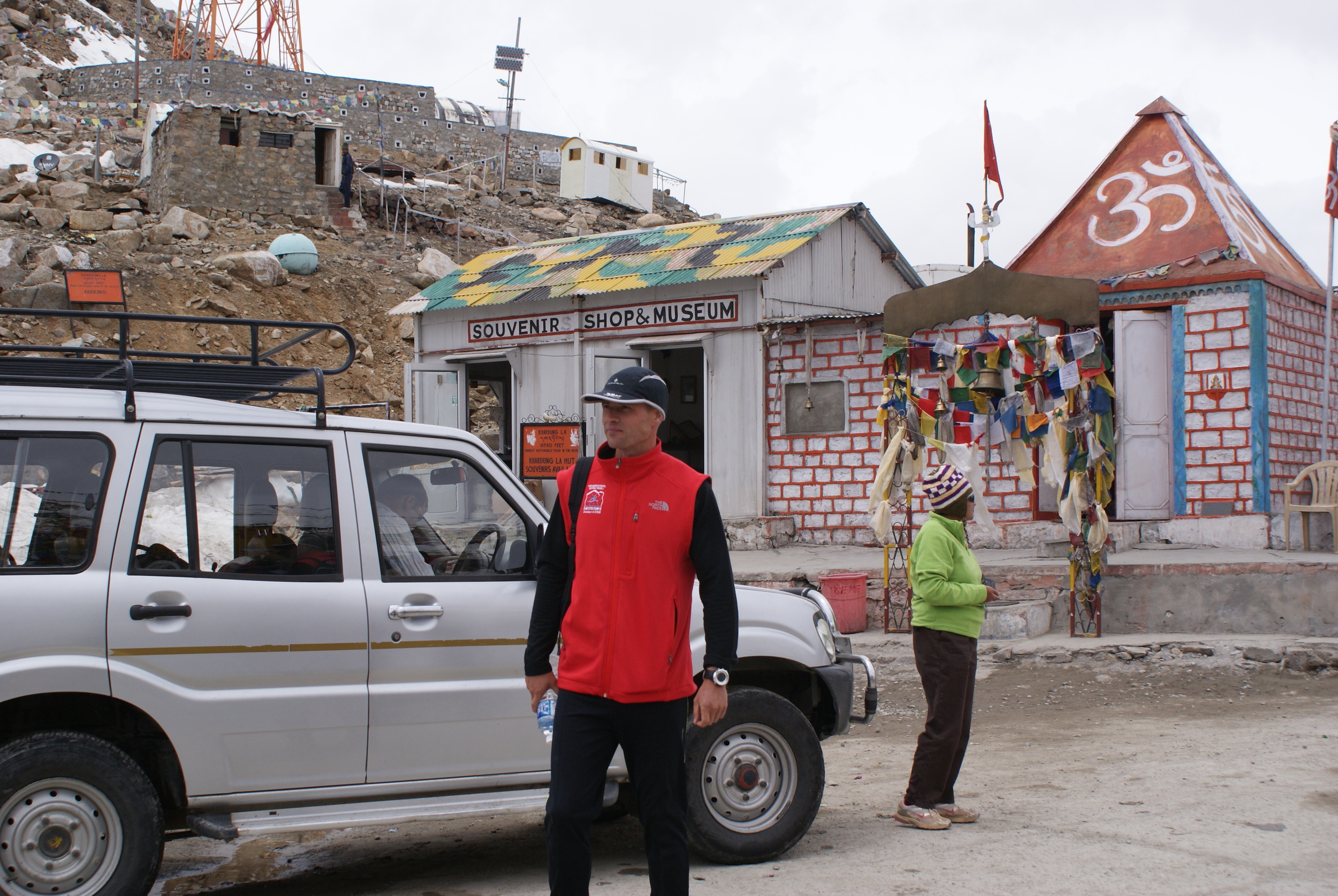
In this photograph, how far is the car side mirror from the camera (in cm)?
483

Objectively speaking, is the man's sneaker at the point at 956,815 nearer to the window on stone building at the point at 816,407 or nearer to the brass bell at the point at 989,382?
the brass bell at the point at 989,382

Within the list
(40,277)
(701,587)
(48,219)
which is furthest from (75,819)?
(48,219)

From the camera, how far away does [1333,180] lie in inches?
513

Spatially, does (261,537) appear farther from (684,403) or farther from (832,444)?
(684,403)

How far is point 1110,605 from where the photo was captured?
10492 mm

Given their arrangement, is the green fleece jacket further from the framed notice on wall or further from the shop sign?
the framed notice on wall

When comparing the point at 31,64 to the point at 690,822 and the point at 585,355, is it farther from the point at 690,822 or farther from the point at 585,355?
the point at 690,822

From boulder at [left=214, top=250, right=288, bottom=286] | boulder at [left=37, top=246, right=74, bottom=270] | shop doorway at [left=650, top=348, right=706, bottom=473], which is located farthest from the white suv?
boulder at [left=214, top=250, right=288, bottom=286]

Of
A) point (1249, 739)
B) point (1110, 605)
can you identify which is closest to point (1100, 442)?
point (1110, 605)

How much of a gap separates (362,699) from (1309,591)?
8751 millimetres

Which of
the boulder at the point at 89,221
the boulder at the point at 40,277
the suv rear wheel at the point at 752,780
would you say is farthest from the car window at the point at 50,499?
the boulder at the point at 89,221

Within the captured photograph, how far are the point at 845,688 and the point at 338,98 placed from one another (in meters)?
51.1

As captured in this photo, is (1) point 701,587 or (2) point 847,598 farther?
(2) point 847,598

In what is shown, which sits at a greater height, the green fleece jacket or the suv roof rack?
the suv roof rack
